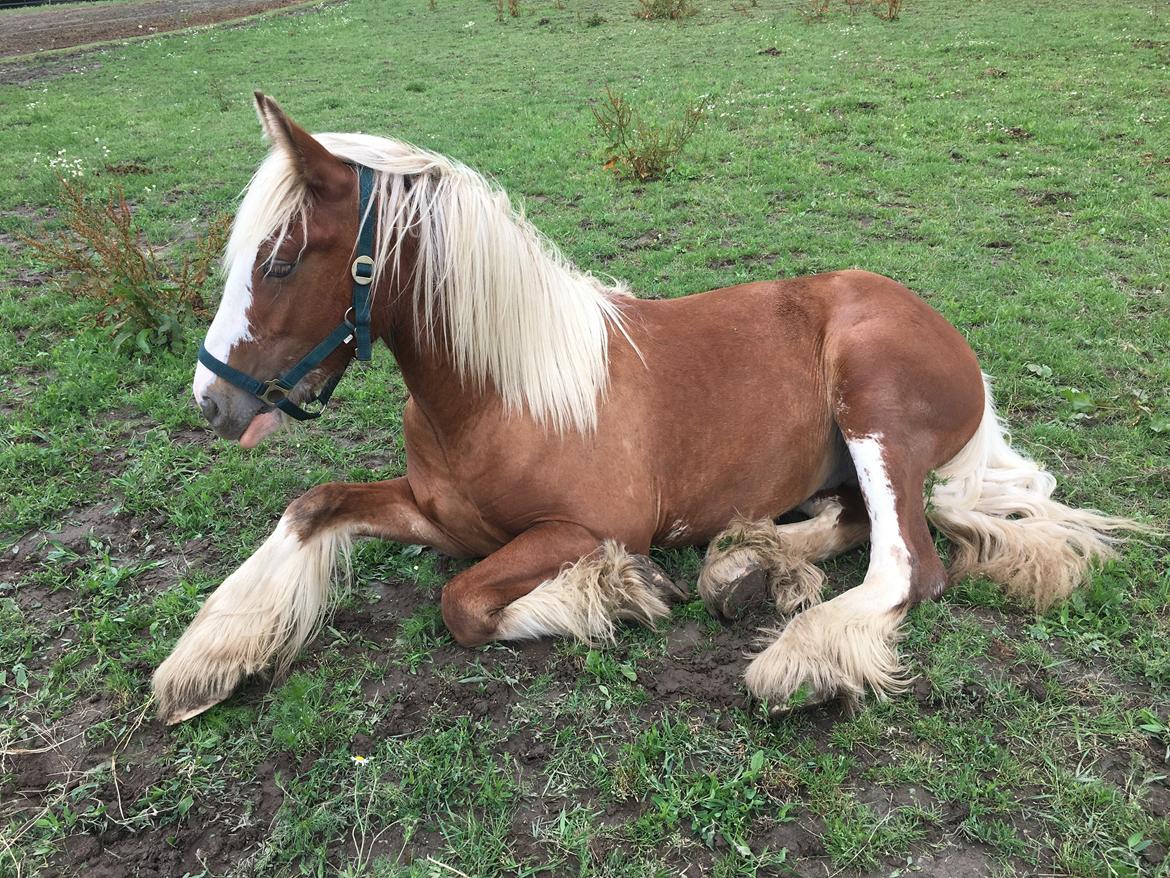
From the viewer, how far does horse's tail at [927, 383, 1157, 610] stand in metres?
3.12

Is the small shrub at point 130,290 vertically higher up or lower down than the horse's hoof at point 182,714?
higher up

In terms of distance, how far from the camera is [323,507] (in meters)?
3.18

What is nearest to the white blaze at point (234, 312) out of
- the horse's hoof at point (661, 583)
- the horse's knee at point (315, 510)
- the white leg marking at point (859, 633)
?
the horse's knee at point (315, 510)

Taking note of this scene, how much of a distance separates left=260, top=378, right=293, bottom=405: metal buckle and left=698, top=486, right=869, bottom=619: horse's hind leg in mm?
1755

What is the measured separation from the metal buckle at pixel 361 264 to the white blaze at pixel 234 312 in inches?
12.2

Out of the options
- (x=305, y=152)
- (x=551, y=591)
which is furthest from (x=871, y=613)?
(x=305, y=152)

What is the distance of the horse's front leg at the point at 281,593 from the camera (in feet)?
8.92

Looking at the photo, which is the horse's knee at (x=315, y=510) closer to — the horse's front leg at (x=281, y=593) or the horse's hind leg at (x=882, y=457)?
the horse's front leg at (x=281, y=593)

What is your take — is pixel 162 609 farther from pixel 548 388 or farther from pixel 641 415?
pixel 641 415

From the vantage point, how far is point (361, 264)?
2.57 meters

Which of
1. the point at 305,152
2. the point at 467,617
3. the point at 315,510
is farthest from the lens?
the point at 315,510

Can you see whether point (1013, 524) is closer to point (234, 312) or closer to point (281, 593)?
point (281, 593)

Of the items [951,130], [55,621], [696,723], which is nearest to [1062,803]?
[696,723]

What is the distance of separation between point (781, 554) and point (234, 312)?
2.30m
